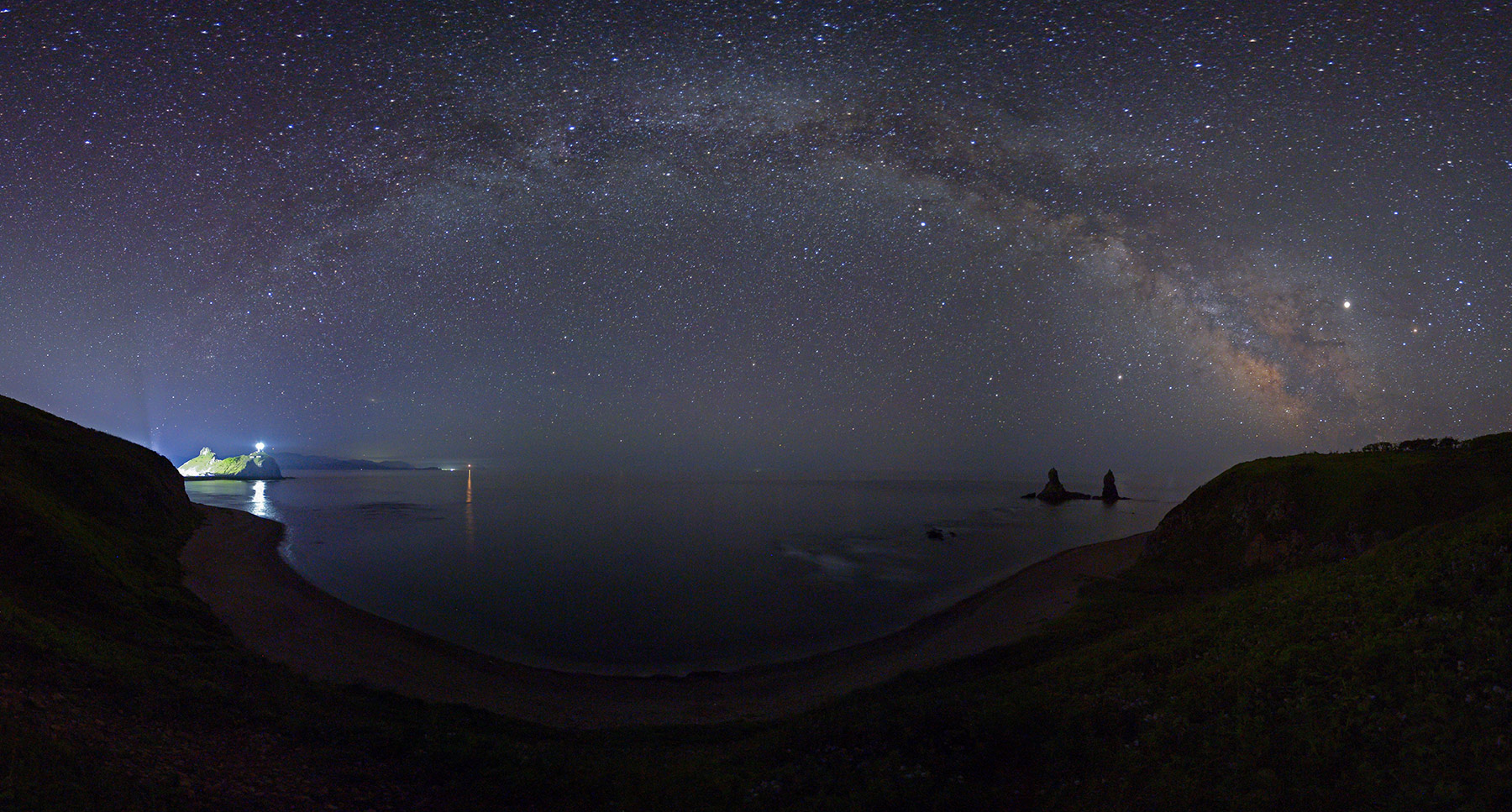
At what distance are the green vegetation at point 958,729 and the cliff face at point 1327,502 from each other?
12528 millimetres

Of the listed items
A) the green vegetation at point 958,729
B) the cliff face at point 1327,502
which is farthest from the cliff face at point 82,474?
the cliff face at point 1327,502

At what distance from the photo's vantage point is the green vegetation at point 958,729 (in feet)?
25.9

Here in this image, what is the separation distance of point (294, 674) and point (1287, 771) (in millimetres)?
25616

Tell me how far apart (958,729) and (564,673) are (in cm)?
1928

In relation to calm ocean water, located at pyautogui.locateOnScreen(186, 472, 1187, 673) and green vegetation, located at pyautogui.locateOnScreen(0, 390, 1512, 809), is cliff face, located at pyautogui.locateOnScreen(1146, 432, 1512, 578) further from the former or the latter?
calm ocean water, located at pyautogui.locateOnScreen(186, 472, 1187, 673)

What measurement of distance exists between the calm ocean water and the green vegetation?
12469mm

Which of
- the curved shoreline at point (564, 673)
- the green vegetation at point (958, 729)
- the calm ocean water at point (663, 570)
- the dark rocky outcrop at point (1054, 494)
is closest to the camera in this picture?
the green vegetation at point (958, 729)

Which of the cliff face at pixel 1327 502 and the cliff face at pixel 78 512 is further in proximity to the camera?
the cliff face at pixel 1327 502

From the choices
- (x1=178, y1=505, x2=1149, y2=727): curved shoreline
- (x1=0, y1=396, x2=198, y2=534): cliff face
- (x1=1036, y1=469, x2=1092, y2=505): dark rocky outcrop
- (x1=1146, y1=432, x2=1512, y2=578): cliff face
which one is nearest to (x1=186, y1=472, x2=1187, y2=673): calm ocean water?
(x1=178, y1=505, x2=1149, y2=727): curved shoreline

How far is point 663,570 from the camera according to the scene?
50.7 m

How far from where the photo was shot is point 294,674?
20.0m

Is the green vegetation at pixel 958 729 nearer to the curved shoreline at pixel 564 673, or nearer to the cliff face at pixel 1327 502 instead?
the curved shoreline at pixel 564 673

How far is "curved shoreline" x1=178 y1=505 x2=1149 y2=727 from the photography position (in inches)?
798

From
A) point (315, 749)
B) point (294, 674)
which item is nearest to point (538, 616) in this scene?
point (294, 674)
